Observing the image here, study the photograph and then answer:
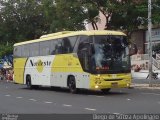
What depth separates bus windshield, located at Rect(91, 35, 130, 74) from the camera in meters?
26.0

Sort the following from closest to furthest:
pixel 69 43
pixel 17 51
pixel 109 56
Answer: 1. pixel 109 56
2. pixel 69 43
3. pixel 17 51

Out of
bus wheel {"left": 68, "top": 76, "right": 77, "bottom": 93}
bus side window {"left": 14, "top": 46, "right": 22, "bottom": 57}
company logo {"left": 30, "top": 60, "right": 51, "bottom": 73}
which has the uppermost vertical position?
bus side window {"left": 14, "top": 46, "right": 22, "bottom": 57}

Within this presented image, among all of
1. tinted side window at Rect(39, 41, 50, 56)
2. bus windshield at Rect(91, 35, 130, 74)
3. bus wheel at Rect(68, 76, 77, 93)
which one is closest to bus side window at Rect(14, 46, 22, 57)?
tinted side window at Rect(39, 41, 50, 56)

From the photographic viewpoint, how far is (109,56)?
26.1m

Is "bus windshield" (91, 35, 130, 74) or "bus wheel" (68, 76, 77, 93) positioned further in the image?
"bus wheel" (68, 76, 77, 93)

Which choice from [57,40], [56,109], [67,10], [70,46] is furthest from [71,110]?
[67,10]

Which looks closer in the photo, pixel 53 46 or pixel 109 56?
pixel 109 56

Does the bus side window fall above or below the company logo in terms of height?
above

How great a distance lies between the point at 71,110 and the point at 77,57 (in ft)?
29.3

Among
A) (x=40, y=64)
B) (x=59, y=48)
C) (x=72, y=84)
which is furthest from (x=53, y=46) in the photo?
(x=72, y=84)

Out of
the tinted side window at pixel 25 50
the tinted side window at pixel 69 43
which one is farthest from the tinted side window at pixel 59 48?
the tinted side window at pixel 25 50

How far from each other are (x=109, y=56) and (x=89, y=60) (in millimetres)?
1061

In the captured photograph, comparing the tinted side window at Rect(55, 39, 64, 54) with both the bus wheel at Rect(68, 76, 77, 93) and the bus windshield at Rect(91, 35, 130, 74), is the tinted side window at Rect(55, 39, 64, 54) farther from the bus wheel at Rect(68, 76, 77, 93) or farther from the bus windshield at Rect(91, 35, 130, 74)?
the bus windshield at Rect(91, 35, 130, 74)

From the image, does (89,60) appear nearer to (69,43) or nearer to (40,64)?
(69,43)
